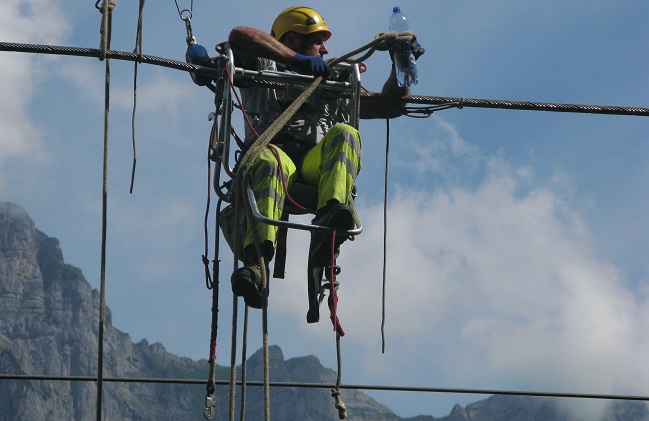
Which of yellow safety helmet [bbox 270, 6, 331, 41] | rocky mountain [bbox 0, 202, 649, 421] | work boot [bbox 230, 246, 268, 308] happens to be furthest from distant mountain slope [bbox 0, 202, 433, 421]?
work boot [bbox 230, 246, 268, 308]

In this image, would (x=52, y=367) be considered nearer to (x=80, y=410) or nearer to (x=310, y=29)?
(x=80, y=410)

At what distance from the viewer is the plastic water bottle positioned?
7341 mm

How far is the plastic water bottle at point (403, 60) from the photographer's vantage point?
24.1 ft

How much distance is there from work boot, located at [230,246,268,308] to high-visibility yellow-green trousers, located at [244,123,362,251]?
0.18 meters

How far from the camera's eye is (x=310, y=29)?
761 cm

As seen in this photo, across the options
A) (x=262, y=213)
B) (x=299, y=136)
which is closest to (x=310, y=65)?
Answer: (x=299, y=136)

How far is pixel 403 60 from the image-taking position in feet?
24.3

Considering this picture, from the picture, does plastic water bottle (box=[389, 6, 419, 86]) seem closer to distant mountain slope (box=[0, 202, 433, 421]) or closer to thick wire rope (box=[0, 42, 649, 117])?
thick wire rope (box=[0, 42, 649, 117])

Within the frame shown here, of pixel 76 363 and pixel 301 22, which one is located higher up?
pixel 76 363

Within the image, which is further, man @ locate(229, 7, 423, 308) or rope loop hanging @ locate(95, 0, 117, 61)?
rope loop hanging @ locate(95, 0, 117, 61)

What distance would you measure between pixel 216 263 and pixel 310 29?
1673 mm

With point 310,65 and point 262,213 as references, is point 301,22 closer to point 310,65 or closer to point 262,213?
point 310,65

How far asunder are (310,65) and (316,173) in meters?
0.65

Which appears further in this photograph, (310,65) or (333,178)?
(310,65)
